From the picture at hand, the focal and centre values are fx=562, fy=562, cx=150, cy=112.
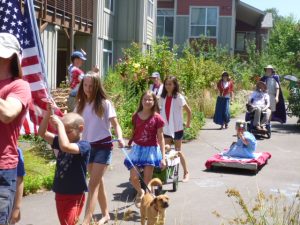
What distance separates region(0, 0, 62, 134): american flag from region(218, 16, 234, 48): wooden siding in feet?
144

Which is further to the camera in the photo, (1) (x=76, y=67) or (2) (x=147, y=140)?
(1) (x=76, y=67)

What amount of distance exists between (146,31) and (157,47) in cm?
1373

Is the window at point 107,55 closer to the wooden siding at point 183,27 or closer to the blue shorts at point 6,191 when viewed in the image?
the wooden siding at point 183,27

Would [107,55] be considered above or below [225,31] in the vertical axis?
below

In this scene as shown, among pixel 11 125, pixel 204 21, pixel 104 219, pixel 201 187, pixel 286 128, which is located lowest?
pixel 286 128

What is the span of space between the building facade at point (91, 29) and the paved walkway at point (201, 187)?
7101 millimetres

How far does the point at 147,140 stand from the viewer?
7254 millimetres

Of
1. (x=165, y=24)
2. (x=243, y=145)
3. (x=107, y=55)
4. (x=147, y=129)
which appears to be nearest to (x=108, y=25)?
(x=107, y=55)

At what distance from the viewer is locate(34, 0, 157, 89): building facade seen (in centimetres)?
1897

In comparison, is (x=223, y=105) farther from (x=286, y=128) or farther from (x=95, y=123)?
(x=95, y=123)

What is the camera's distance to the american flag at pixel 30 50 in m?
5.32

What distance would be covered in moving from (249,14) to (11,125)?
51.3 meters

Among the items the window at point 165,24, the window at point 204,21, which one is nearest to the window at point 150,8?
the window at point 204,21

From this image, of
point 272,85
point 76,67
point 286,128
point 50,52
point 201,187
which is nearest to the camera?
point 201,187
